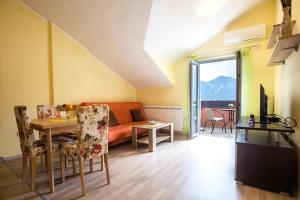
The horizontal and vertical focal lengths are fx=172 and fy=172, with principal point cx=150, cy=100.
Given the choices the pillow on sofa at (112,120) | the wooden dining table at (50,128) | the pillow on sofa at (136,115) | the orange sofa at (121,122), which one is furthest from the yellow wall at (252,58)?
the wooden dining table at (50,128)

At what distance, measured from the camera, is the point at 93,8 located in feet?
→ 9.18

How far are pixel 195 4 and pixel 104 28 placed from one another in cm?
165

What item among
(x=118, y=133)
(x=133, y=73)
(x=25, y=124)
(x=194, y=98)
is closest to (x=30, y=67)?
(x=25, y=124)

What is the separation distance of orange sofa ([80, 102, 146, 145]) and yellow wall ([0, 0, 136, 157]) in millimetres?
606

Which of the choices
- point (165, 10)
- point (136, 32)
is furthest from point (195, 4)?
point (136, 32)

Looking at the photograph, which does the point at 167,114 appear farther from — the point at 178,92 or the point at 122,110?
the point at 122,110

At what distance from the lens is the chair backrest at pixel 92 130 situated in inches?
71.9

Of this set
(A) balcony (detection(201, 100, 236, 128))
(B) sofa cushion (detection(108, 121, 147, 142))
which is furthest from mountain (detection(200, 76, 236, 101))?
(B) sofa cushion (detection(108, 121, 147, 142))

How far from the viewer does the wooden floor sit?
182 centimetres

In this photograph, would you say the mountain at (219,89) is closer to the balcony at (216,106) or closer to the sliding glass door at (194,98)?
the balcony at (216,106)

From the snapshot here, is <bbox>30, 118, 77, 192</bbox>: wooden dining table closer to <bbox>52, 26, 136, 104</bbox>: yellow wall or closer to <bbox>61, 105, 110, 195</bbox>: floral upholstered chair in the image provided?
<bbox>61, 105, 110, 195</bbox>: floral upholstered chair

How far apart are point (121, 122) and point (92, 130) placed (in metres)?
2.25

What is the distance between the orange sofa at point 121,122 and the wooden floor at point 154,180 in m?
0.36

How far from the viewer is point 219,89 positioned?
670 centimetres
